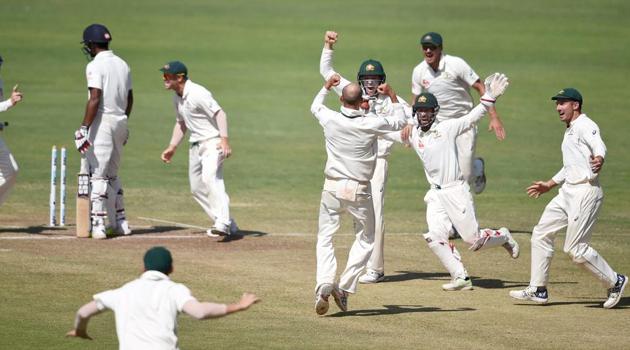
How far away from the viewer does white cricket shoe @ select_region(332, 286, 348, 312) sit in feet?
43.6

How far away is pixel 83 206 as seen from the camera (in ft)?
56.2

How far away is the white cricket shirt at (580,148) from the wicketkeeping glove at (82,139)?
6233mm

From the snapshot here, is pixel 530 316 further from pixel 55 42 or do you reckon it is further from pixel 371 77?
pixel 55 42

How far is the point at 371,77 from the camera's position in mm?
14328

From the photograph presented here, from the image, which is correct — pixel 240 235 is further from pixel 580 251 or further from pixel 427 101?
pixel 580 251

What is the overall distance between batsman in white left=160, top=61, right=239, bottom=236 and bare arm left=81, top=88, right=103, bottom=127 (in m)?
0.88

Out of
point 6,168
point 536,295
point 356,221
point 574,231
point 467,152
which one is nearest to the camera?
A: point 356,221

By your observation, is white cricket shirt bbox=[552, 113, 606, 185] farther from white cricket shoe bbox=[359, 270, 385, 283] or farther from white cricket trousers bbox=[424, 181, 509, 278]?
white cricket shoe bbox=[359, 270, 385, 283]

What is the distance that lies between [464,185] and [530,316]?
1.93 meters

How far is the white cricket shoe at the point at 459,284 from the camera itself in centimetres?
1451

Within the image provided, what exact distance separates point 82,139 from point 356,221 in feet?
16.0

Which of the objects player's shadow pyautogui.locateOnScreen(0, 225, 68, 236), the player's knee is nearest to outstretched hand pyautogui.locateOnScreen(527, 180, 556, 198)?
the player's knee

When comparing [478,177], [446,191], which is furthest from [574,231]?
[478,177]

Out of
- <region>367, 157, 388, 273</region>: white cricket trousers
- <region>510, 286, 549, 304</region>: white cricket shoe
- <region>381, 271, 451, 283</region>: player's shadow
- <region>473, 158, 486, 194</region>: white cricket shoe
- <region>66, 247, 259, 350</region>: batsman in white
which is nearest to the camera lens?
<region>66, 247, 259, 350</region>: batsman in white
